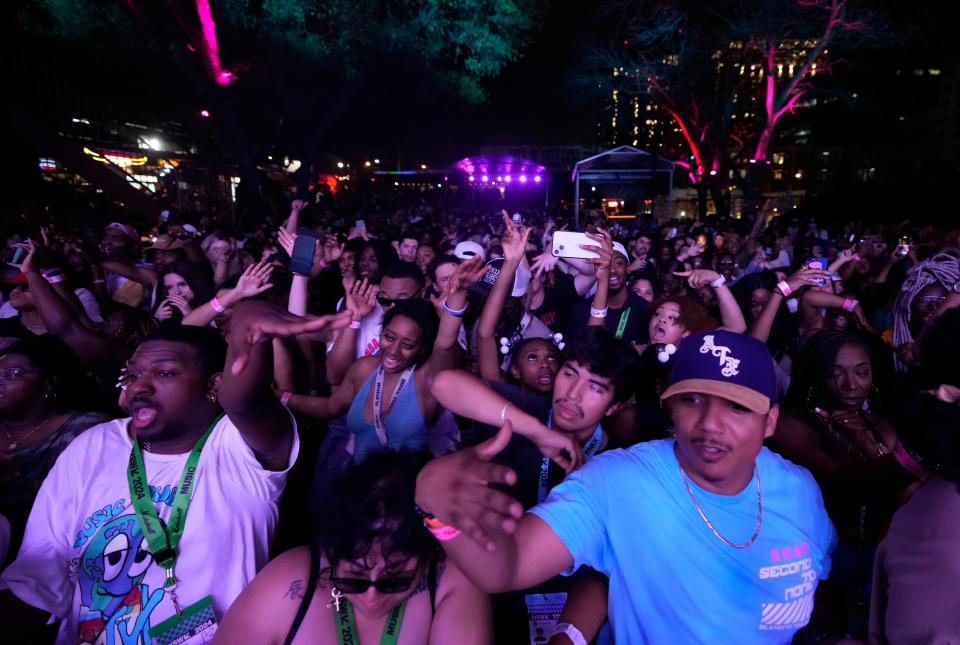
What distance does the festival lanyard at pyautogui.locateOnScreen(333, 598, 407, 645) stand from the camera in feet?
5.94

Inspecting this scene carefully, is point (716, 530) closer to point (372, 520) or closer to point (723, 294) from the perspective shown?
point (372, 520)

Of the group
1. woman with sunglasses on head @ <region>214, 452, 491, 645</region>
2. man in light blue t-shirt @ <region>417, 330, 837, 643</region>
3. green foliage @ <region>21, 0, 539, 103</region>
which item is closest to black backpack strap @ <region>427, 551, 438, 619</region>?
woman with sunglasses on head @ <region>214, 452, 491, 645</region>

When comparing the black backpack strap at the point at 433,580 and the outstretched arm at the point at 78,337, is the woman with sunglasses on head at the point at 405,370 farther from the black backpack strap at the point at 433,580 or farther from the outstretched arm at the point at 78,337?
the outstretched arm at the point at 78,337

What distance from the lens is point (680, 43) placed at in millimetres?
22969

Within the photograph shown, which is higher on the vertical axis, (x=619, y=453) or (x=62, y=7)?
(x=62, y=7)

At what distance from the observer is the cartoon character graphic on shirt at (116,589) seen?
2.04 m

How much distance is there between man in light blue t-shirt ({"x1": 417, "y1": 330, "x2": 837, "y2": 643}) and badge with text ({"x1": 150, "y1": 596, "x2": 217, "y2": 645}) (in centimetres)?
130

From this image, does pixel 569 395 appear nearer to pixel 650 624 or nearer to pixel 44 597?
pixel 650 624

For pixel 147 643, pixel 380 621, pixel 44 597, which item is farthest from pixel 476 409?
pixel 44 597

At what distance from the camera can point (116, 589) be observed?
2.07 m

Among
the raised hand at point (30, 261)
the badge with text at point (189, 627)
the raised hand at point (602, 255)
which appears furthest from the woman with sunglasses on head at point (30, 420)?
the raised hand at point (602, 255)

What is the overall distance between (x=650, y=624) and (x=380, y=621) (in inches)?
35.6

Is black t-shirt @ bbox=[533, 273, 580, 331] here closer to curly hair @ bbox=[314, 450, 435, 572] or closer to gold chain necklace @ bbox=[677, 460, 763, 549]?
gold chain necklace @ bbox=[677, 460, 763, 549]

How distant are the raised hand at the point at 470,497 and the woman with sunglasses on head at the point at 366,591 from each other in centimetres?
47
